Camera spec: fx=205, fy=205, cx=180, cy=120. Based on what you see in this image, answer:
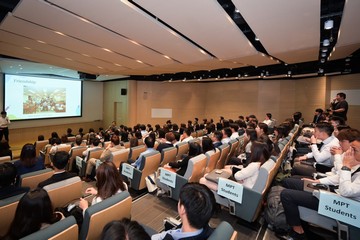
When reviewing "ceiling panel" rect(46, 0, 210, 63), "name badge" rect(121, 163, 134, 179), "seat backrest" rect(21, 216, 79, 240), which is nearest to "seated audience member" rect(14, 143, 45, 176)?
"name badge" rect(121, 163, 134, 179)

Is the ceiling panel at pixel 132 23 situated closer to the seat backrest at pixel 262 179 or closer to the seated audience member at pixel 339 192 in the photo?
the seat backrest at pixel 262 179

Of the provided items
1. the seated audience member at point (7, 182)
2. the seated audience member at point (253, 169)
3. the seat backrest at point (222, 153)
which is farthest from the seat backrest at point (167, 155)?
the seated audience member at point (7, 182)

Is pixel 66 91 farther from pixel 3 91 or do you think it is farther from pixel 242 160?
pixel 242 160

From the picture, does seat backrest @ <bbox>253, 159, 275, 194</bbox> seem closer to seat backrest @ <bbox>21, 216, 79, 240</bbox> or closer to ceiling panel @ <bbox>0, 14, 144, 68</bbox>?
seat backrest @ <bbox>21, 216, 79, 240</bbox>

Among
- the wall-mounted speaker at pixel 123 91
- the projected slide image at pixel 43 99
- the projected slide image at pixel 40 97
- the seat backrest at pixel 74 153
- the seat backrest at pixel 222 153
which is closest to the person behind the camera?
the seat backrest at pixel 222 153

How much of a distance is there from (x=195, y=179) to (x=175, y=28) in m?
2.75

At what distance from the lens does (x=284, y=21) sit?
336 cm

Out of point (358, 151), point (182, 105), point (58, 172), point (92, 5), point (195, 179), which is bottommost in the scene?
point (195, 179)

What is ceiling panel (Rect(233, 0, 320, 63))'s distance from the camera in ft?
9.29

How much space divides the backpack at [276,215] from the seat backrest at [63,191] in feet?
7.68

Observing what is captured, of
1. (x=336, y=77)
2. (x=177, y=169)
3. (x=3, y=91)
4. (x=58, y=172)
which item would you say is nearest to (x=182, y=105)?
(x=336, y=77)

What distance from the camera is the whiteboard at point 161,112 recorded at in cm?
1304

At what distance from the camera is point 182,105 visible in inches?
536

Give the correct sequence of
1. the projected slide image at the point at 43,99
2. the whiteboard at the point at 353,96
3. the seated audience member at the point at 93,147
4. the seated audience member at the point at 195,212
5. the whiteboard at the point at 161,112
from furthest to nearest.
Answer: the whiteboard at the point at 161,112 < the projected slide image at the point at 43,99 < the whiteboard at the point at 353,96 < the seated audience member at the point at 93,147 < the seated audience member at the point at 195,212
